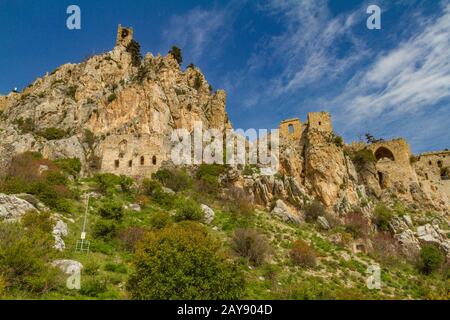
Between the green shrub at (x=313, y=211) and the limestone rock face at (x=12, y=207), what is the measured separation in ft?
81.2

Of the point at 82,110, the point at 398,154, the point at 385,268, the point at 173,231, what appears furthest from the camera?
the point at 398,154

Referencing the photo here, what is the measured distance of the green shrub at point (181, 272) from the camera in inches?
527

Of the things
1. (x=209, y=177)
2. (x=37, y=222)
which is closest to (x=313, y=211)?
(x=209, y=177)

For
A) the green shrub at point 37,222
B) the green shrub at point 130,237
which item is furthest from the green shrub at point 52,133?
the green shrub at point 130,237

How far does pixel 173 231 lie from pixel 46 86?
45.5 metres

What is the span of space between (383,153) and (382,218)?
713 inches

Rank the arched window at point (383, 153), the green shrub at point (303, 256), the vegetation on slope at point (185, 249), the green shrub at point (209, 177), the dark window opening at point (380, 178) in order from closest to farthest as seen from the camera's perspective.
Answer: the vegetation on slope at point (185, 249)
the green shrub at point (303, 256)
the green shrub at point (209, 177)
the dark window opening at point (380, 178)
the arched window at point (383, 153)

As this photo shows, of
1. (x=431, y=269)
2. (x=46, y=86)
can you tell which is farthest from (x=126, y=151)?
(x=431, y=269)

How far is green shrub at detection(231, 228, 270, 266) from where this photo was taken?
A: 77.0ft

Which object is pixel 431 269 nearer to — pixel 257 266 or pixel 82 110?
pixel 257 266

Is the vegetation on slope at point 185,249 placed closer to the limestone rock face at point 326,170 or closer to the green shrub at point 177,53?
the limestone rock face at point 326,170

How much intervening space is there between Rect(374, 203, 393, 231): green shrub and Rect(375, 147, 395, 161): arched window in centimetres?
1483

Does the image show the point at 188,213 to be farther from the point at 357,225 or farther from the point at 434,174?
the point at 434,174

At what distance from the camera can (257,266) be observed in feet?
75.6
